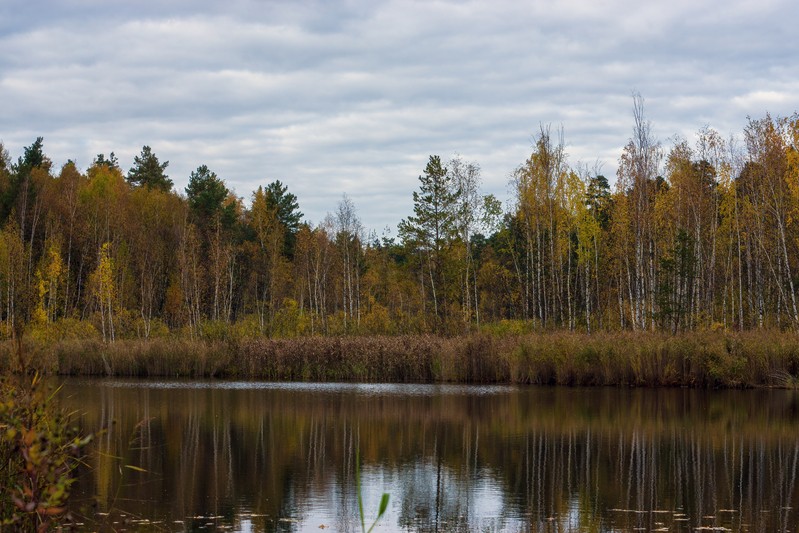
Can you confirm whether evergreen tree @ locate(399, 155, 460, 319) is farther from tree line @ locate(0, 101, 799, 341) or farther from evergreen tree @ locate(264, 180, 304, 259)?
evergreen tree @ locate(264, 180, 304, 259)

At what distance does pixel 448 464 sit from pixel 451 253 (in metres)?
38.6

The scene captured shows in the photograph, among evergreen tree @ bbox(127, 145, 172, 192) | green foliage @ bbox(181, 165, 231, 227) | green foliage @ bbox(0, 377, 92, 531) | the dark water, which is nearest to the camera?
green foliage @ bbox(0, 377, 92, 531)

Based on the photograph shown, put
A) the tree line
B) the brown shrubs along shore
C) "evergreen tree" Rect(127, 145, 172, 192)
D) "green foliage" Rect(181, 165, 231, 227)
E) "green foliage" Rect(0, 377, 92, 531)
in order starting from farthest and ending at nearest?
"evergreen tree" Rect(127, 145, 172, 192) < "green foliage" Rect(181, 165, 231, 227) < the tree line < the brown shrubs along shore < "green foliage" Rect(0, 377, 92, 531)

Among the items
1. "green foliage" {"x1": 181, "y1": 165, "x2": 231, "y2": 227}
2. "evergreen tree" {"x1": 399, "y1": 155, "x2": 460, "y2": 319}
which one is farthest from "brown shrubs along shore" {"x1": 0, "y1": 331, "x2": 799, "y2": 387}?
"green foliage" {"x1": 181, "y1": 165, "x2": 231, "y2": 227}

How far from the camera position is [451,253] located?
54.2 meters

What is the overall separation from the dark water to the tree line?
46.7 feet

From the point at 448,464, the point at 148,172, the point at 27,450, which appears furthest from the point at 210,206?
the point at 27,450

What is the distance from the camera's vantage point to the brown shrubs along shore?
3212cm

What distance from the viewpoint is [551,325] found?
45.6 meters

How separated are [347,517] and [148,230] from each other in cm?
6208

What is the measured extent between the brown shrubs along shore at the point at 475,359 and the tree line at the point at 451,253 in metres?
4.83

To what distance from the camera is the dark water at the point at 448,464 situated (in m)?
11.4

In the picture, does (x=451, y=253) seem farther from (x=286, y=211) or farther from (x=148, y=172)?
(x=148, y=172)

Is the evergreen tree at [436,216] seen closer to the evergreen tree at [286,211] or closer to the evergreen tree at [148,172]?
the evergreen tree at [286,211]
